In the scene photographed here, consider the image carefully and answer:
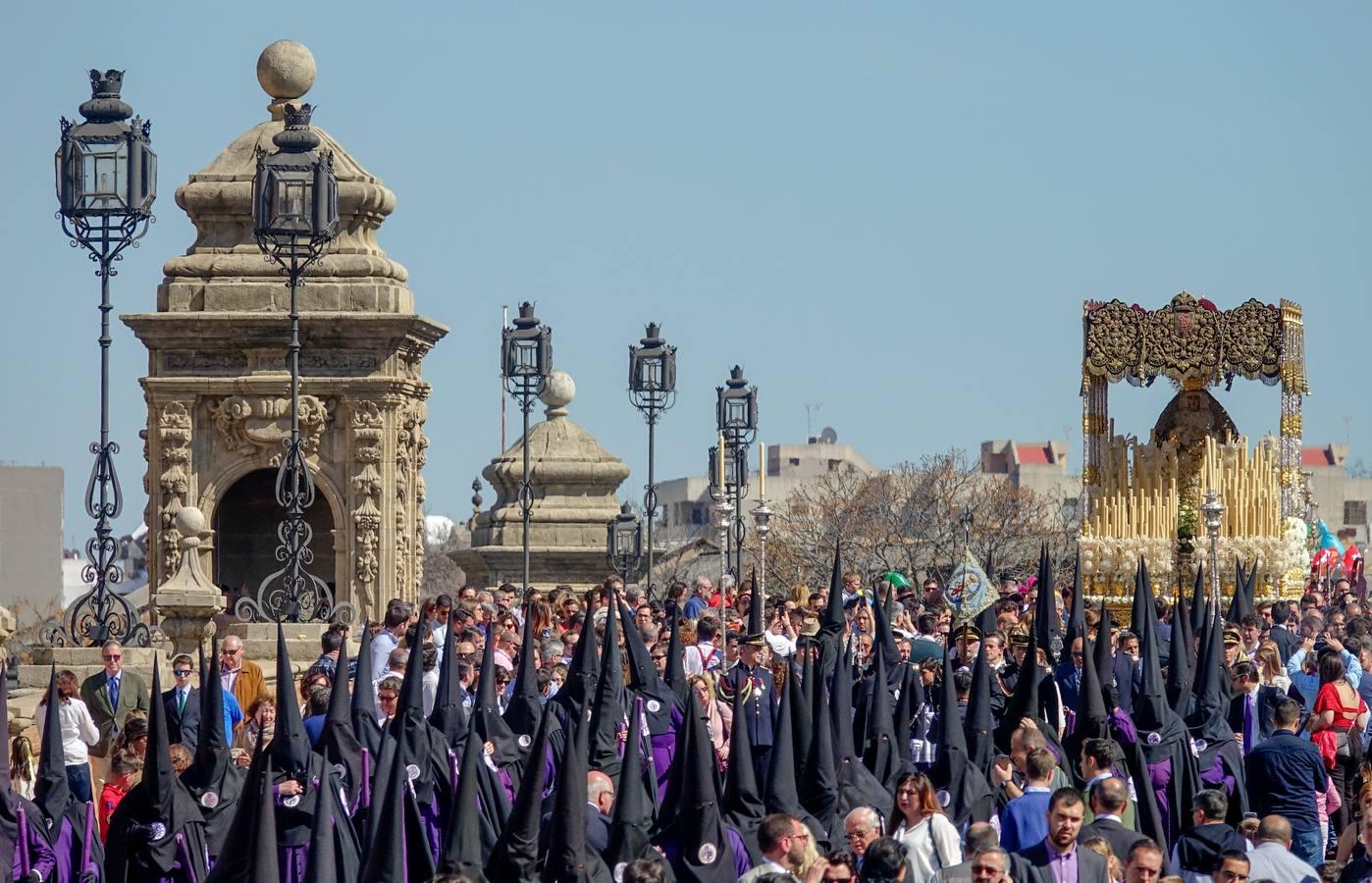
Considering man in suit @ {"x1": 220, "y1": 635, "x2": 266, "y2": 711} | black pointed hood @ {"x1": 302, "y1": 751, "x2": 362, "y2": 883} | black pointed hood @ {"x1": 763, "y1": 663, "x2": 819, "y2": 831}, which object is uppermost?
man in suit @ {"x1": 220, "y1": 635, "x2": 266, "y2": 711}

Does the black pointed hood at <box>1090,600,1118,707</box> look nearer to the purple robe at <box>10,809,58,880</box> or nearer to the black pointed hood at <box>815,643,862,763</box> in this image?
the black pointed hood at <box>815,643,862,763</box>

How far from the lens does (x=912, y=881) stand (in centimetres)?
1191

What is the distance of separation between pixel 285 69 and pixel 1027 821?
21844 millimetres

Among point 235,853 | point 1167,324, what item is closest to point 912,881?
point 235,853

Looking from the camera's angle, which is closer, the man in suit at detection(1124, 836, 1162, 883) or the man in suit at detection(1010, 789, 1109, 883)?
the man in suit at detection(1124, 836, 1162, 883)

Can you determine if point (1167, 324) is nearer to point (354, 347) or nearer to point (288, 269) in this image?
point (354, 347)

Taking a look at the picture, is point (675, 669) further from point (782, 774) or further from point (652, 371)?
point (652, 371)

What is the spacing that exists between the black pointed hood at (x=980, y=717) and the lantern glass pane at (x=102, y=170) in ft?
30.1

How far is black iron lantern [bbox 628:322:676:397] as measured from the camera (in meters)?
35.5

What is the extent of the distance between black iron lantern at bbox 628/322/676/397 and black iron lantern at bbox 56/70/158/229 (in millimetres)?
13443

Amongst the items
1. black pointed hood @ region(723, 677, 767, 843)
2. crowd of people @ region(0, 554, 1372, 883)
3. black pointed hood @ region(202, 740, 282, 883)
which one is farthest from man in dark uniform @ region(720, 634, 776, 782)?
black pointed hood @ region(202, 740, 282, 883)

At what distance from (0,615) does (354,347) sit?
15.6 m

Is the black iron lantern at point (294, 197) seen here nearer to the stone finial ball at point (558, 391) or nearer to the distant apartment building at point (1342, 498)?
the stone finial ball at point (558, 391)

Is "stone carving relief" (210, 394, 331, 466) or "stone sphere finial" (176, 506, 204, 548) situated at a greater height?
"stone carving relief" (210, 394, 331, 466)
